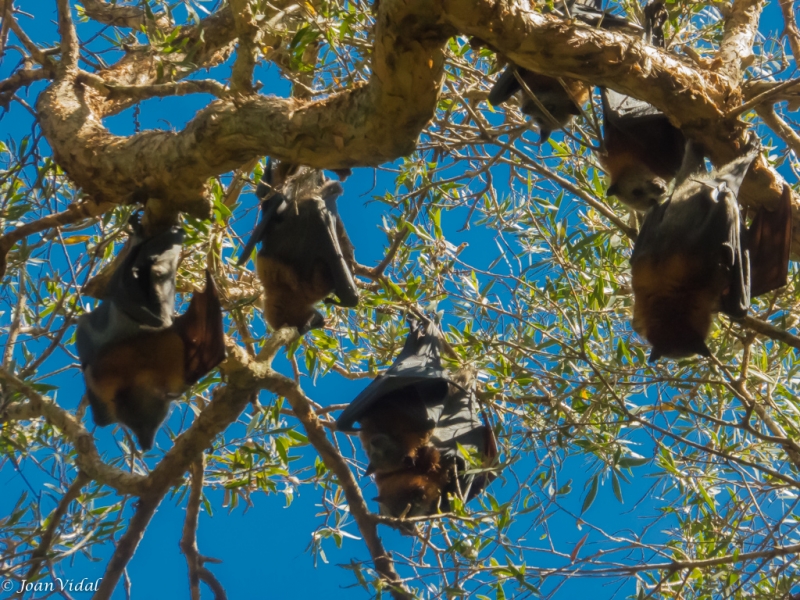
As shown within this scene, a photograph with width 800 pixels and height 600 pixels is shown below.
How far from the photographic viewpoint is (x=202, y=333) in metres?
3.56

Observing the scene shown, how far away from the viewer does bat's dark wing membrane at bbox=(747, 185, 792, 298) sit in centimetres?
300

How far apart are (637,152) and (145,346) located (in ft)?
9.12

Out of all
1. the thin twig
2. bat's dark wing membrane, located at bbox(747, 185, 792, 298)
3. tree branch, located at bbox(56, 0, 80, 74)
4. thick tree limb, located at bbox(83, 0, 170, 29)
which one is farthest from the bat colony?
thick tree limb, located at bbox(83, 0, 170, 29)

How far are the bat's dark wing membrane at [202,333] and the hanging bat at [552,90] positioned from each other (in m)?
1.75

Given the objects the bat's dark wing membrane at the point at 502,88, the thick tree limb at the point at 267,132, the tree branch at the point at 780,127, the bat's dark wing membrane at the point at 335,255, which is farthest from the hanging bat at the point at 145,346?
the tree branch at the point at 780,127

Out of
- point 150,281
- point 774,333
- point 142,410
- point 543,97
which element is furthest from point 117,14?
point 774,333

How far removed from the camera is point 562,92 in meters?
4.43

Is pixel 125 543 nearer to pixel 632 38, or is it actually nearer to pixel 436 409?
pixel 436 409

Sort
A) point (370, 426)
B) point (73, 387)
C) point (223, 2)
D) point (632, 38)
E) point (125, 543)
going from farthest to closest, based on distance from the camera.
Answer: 1. point (73, 387)
2. point (370, 426)
3. point (223, 2)
4. point (125, 543)
5. point (632, 38)

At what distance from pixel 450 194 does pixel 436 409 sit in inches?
57.4

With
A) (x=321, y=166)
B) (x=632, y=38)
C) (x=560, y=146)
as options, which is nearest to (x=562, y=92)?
(x=560, y=146)

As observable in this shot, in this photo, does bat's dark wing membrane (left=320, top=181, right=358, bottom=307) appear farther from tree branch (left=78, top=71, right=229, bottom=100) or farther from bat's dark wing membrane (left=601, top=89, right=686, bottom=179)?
bat's dark wing membrane (left=601, top=89, right=686, bottom=179)

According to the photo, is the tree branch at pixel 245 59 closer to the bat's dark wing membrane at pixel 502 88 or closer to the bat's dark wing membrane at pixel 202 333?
the bat's dark wing membrane at pixel 202 333

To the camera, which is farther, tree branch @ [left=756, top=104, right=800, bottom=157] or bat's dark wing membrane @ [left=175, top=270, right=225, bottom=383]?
bat's dark wing membrane @ [left=175, top=270, right=225, bottom=383]
